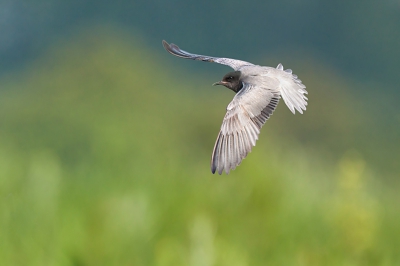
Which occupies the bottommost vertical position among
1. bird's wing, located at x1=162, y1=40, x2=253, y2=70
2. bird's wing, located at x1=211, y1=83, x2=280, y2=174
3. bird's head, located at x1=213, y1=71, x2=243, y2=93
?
bird's wing, located at x1=211, y1=83, x2=280, y2=174

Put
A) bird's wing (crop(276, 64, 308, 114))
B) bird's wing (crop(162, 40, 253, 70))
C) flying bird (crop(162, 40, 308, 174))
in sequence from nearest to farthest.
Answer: flying bird (crop(162, 40, 308, 174)) < bird's wing (crop(276, 64, 308, 114)) < bird's wing (crop(162, 40, 253, 70))

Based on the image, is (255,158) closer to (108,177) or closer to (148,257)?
(108,177)

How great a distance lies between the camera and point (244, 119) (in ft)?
→ 3.00

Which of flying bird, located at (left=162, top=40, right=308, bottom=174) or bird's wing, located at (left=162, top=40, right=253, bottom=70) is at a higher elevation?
bird's wing, located at (left=162, top=40, right=253, bottom=70)

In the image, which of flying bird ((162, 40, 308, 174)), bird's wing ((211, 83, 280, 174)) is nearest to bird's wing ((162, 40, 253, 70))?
flying bird ((162, 40, 308, 174))

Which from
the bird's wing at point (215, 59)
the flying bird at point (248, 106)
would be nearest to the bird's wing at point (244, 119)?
the flying bird at point (248, 106)

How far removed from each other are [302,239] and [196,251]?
0.34 meters

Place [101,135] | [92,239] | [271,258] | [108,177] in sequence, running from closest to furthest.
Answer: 1. [92,239]
2. [271,258]
3. [108,177]
4. [101,135]

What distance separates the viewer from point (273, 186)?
1116mm

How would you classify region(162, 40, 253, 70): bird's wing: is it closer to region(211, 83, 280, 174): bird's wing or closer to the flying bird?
the flying bird

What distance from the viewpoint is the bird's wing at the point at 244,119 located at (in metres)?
0.85

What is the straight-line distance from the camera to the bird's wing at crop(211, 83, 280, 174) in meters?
0.85

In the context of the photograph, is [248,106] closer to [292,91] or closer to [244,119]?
[244,119]

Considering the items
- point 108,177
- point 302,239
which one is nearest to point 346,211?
point 302,239
